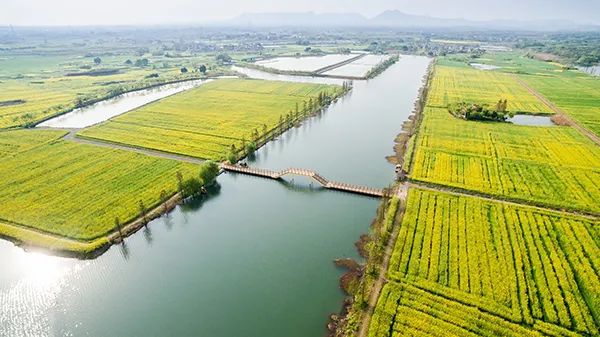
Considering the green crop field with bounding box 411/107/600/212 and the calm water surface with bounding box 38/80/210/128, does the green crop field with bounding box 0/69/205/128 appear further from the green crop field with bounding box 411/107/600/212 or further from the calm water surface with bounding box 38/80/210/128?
the green crop field with bounding box 411/107/600/212

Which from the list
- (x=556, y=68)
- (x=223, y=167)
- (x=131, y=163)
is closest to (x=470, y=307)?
(x=223, y=167)

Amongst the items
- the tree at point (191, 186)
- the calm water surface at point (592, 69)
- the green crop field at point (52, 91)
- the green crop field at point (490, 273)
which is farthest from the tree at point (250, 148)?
the calm water surface at point (592, 69)

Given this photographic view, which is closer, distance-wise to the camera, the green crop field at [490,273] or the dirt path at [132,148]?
the green crop field at [490,273]

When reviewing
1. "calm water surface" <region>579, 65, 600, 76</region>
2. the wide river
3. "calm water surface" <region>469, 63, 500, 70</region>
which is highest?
"calm water surface" <region>469, 63, 500, 70</region>

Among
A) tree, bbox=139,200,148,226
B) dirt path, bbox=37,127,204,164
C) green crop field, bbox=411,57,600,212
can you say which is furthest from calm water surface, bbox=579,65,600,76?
tree, bbox=139,200,148,226

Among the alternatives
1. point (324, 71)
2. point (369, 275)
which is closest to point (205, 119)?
point (369, 275)

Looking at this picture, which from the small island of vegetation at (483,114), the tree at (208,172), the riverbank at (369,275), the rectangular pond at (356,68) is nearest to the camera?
the riverbank at (369,275)

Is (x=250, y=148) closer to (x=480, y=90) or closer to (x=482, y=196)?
(x=482, y=196)

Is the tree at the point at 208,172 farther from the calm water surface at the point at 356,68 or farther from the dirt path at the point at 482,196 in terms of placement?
the calm water surface at the point at 356,68
